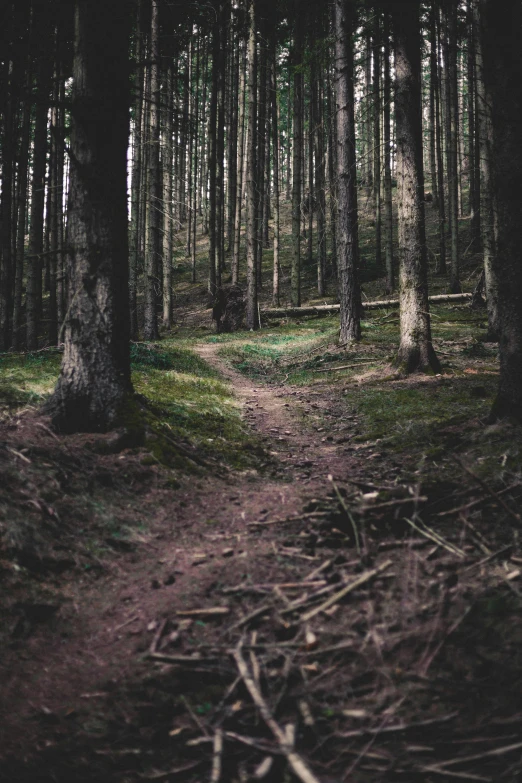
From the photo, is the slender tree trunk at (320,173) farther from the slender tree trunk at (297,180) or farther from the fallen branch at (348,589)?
the fallen branch at (348,589)

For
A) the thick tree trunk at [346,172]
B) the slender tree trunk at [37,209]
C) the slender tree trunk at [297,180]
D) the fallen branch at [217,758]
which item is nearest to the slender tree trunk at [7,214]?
the slender tree trunk at [37,209]

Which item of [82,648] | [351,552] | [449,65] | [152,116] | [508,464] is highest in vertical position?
[449,65]

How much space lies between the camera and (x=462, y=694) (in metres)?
2.50

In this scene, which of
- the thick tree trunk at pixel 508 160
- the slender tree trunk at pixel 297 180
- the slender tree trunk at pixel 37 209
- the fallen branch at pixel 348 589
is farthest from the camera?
the slender tree trunk at pixel 297 180

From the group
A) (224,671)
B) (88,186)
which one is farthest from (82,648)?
(88,186)

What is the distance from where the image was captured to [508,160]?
5.43 meters

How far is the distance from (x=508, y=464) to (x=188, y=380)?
6.72 m

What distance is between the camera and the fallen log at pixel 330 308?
22031 mm

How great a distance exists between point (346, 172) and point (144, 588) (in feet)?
40.0

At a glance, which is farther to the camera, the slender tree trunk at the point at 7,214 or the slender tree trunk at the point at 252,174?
the slender tree trunk at the point at 252,174

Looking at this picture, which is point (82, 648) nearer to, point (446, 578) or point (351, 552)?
point (351, 552)

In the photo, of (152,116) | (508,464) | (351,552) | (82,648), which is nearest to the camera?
(82,648)

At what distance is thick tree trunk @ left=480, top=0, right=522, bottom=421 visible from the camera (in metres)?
5.41

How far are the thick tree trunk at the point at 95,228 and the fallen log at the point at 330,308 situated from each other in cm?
1731
